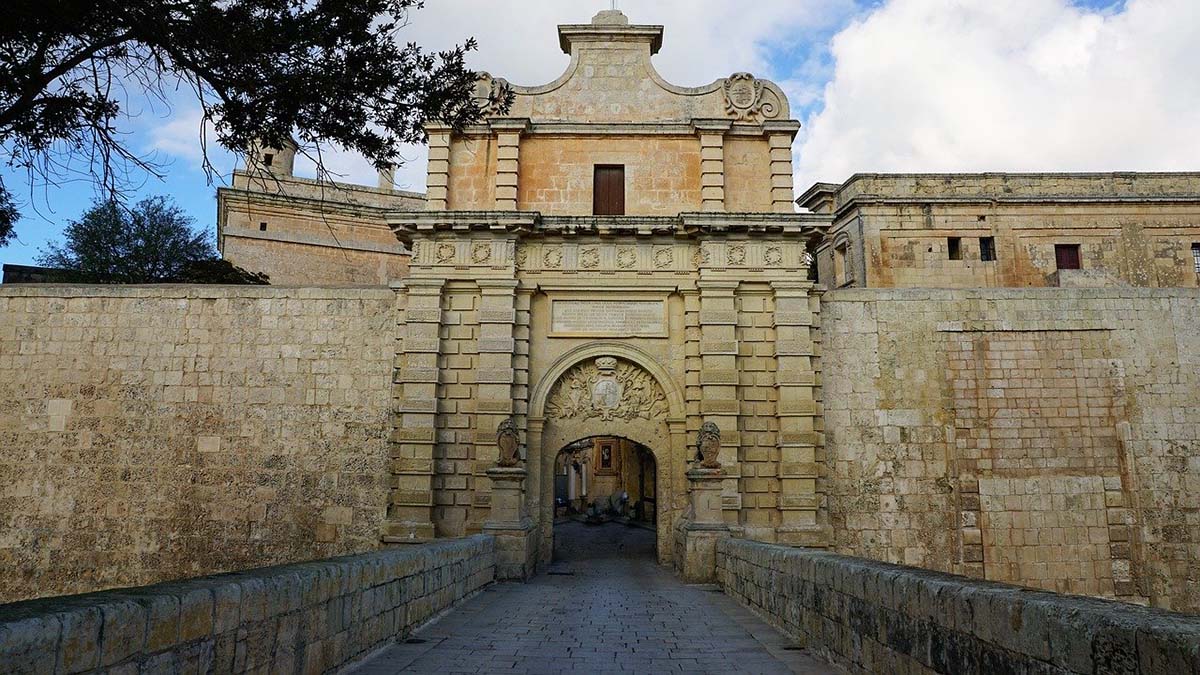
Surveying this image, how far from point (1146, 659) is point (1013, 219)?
2223cm

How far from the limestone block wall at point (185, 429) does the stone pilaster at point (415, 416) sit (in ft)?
1.55

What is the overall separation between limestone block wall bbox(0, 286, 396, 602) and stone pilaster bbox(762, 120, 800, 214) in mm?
7131

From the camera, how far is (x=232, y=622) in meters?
3.55

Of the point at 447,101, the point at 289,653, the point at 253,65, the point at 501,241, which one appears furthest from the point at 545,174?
the point at 289,653

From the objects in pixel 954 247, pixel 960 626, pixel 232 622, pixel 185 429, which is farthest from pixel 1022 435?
pixel 185 429

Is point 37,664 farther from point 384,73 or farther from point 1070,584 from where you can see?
point 1070,584

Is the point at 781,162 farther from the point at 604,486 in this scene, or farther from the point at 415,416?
the point at 604,486

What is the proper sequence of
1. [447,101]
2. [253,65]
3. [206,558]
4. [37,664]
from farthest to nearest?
[206,558]
[447,101]
[253,65]
[37,664]

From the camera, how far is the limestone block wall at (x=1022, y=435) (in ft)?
43.6

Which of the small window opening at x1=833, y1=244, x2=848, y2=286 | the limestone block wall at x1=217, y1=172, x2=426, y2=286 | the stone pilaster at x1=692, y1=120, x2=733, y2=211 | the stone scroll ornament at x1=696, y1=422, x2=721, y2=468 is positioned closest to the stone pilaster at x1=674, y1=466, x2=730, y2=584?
the stone scroll ornament at x1=696, y1=422, x2=721, y2=468

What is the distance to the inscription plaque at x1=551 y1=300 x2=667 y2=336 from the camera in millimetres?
13609

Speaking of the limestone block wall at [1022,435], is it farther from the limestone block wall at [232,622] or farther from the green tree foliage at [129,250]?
the green tree foliage at [129,250]

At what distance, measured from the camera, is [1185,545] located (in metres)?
13.4

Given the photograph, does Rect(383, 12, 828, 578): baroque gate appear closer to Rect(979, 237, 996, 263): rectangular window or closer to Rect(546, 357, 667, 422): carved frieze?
Rect(546, 357, 667, 422): carved frieze
